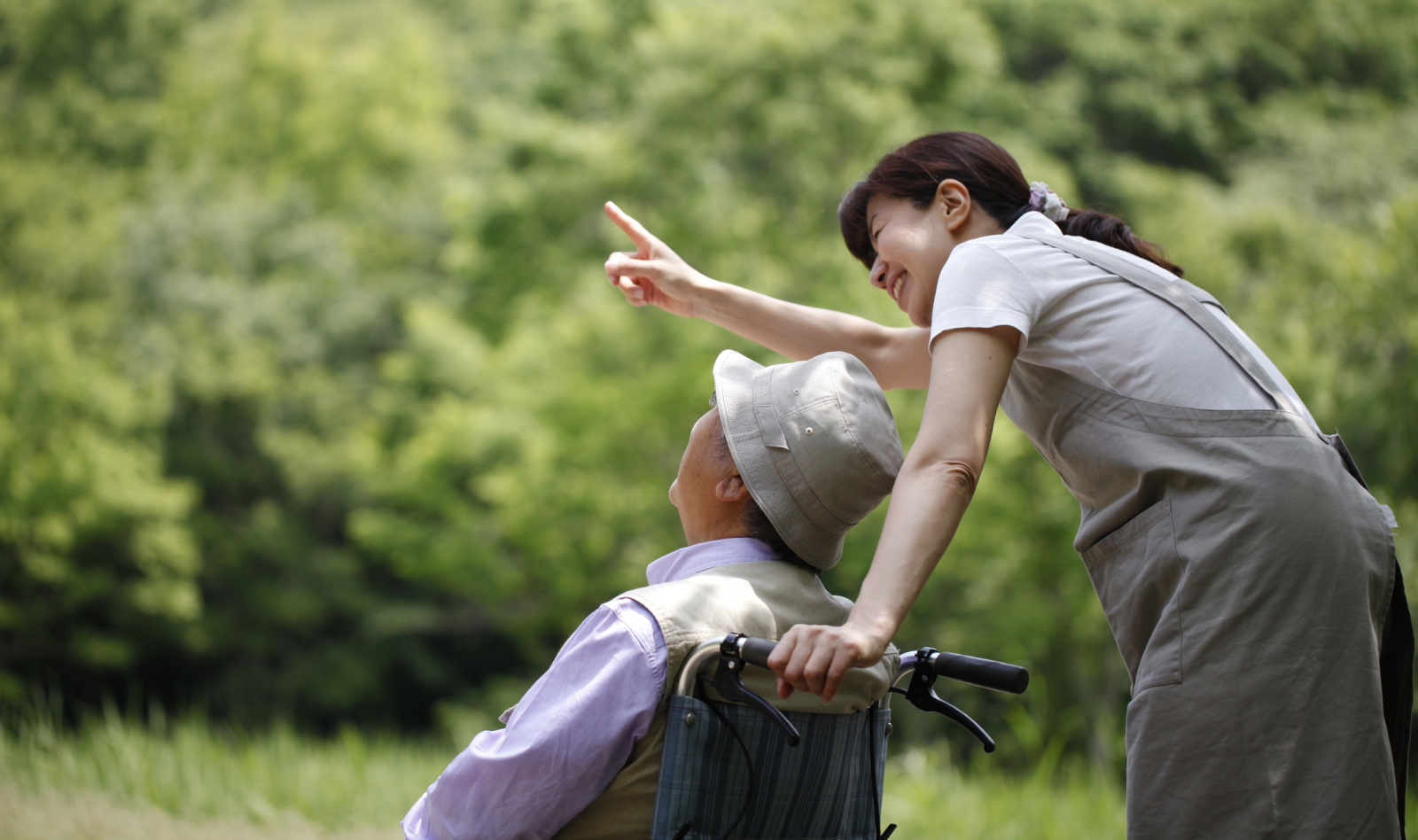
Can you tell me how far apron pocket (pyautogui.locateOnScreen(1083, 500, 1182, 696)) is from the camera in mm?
1250

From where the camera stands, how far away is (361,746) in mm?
5266

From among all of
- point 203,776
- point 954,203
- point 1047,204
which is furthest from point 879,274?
point 203,776

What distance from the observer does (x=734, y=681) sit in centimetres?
121

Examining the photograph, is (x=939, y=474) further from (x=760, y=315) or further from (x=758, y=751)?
(x=760, y=315)

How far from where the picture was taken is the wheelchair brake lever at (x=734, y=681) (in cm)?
117

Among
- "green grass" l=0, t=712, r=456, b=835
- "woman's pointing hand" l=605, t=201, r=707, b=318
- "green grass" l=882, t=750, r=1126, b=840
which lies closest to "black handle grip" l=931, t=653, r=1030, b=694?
"woman's pointing hand" l=605, t=201, r=707, b=318

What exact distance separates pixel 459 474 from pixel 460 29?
16.0m

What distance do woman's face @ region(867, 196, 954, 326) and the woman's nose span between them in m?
0.01

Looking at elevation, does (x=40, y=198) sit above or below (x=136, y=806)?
above

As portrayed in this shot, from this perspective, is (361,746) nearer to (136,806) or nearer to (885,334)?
(136,806)

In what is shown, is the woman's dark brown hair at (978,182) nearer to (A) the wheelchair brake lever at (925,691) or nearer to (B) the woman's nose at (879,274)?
(B) the woman's nose at (879,274)

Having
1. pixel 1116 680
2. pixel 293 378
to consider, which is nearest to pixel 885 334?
pixel 1116 680

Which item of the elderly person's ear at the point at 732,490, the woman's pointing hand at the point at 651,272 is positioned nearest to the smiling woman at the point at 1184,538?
the elderly person's ear at the point at 732,490

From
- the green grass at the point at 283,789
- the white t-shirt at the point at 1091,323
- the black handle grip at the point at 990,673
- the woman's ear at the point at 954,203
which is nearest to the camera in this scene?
the black handle grip at the point at 990,673
